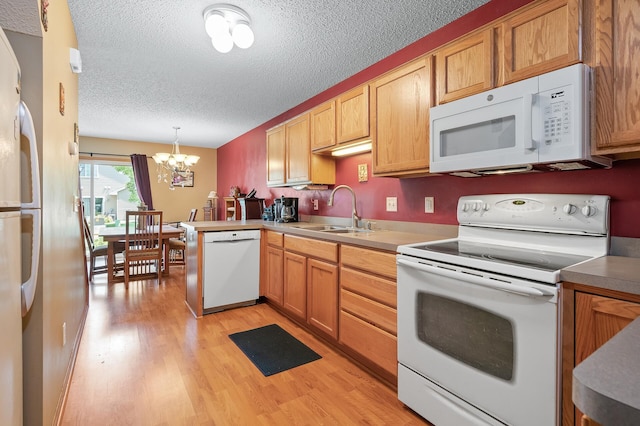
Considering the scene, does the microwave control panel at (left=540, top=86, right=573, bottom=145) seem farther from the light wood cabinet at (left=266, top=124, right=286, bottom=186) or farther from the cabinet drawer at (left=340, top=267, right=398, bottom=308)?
the light wood cabinet at (left=266, top=124, right=286, bottom=186)

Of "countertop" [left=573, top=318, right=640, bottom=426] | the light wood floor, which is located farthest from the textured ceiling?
the light wood floor

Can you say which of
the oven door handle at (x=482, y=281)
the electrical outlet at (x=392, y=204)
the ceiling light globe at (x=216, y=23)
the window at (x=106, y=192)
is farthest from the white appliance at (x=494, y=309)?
the window at (x=106, y=192)

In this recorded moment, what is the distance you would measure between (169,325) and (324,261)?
1.55 m

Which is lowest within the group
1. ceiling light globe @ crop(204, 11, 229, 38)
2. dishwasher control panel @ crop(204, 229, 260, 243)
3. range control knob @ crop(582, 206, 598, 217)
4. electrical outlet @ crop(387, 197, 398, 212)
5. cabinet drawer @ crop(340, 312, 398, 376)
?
cabinet drawer @ crop(340, 312, 398, 376)

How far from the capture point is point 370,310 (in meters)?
1.97

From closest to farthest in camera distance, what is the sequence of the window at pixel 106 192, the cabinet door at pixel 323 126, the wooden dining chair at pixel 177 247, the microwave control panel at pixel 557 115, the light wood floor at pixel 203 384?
1. the microwave control panel at pixel 557 115
2. the light wood floor at pixel 203 384
3. the cabinet door at pixel 323 126
4. the wooden dining chair at pixel 177 247
5. the window at pixel 106 192

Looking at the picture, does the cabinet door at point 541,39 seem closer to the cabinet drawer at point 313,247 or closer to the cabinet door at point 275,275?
the cabinet drawer at point 313,247

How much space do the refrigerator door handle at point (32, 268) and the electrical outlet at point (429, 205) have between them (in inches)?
84.8

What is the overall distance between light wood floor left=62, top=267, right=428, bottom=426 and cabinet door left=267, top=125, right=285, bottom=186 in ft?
5.47

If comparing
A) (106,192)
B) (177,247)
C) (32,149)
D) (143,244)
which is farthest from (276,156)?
(106,192)

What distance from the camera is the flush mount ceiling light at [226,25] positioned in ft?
6.54

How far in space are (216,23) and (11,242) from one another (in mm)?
1696

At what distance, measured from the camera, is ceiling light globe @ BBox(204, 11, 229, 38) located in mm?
1997

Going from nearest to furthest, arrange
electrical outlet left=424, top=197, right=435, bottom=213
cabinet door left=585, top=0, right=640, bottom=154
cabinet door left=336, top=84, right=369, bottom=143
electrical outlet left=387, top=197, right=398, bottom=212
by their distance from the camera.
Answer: cabinet door left=585, top=0, right=640, bottom=154 < electrical outlet left=424, top=197, right=435, bottom=213 < cabinet door left=336, top=84, right=369, bottom=143 < electrical outlet left=387, top=197, right=398, bottom=212
